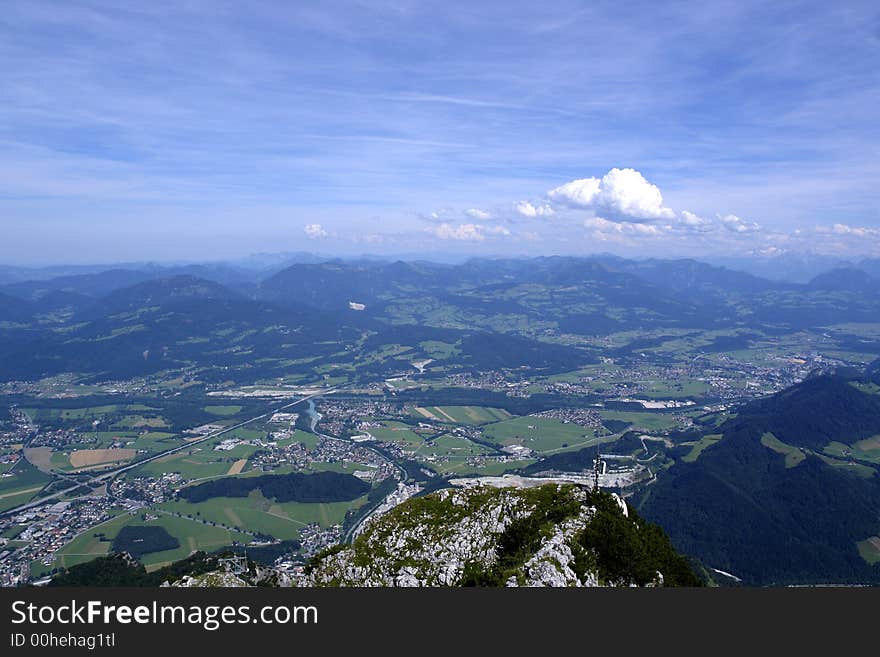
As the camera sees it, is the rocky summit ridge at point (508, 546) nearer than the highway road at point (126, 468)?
Yes

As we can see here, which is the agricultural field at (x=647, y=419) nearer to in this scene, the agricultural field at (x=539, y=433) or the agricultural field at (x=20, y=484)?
the agricultural field at (x=539, y=433)

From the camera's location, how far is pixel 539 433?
175 m

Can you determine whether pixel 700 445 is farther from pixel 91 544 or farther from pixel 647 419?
pixel 91 544

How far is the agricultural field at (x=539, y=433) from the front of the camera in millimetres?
162375

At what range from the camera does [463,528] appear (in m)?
35.0

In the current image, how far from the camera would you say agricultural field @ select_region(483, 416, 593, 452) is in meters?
162

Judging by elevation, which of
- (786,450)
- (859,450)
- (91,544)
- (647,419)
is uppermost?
(786,450)

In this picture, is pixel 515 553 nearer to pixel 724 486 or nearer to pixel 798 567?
pixel 798 567

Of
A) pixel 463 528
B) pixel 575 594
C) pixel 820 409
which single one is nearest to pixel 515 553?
pixel 463 528

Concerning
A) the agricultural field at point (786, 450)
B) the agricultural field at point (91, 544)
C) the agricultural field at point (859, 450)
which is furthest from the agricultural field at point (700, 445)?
the agricultural field at point (91, 544)

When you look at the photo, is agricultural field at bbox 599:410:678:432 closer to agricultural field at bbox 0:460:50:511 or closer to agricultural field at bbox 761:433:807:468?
agricultural field at bbox 761:433:807:468

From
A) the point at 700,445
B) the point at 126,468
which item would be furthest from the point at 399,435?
the point at 700,445

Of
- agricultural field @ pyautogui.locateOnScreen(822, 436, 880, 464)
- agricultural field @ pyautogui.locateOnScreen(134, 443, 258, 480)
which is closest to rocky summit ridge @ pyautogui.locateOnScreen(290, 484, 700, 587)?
agricultural field @ pyautogui.locateOnScreen(134, 443, 258, 480)

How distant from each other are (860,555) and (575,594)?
11305 cm
